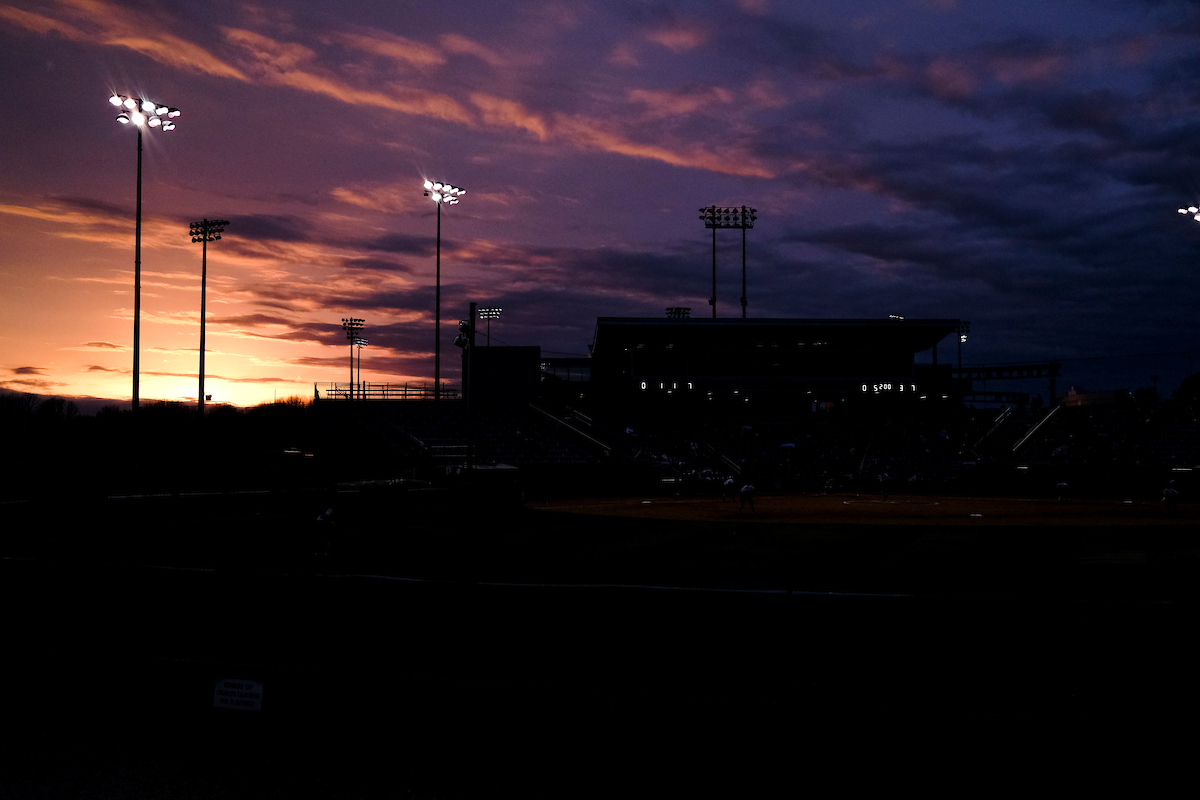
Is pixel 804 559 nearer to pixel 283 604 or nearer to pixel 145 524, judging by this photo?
pixel 283 604

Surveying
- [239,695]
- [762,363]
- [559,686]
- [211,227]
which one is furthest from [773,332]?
[239,695]

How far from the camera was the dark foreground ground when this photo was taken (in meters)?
4.95

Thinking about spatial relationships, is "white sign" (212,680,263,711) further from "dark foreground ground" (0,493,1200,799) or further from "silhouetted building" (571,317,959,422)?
"silhouetted building" (571,317,959,422)

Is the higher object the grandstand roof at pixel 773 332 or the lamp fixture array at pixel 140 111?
the lamp fixture array at pixel 140 111

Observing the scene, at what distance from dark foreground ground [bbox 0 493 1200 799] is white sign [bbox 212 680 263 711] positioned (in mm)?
86

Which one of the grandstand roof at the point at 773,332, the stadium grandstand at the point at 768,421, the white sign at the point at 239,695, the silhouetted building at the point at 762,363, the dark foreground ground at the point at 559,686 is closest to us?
the dark foreground ground at the point at 559,686

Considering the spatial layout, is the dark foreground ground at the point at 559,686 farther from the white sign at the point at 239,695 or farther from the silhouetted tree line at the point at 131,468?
the silhouetted tree line at the point at 131,468

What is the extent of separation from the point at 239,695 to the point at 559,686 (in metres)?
2.59

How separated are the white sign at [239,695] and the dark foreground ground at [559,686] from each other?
9cm

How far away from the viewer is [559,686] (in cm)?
559

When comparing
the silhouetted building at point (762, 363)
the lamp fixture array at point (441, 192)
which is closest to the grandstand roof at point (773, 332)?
the silhouetted building at point (762, 363)

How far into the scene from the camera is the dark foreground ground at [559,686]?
16.2ft

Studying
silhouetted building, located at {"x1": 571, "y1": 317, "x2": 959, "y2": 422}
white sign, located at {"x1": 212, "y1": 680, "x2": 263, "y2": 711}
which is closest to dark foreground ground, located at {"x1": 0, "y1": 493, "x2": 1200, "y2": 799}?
white sign, located at {"x1": 212, "y1": 680, "x2": 263, "y2": 711}

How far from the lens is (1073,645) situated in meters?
5.04
